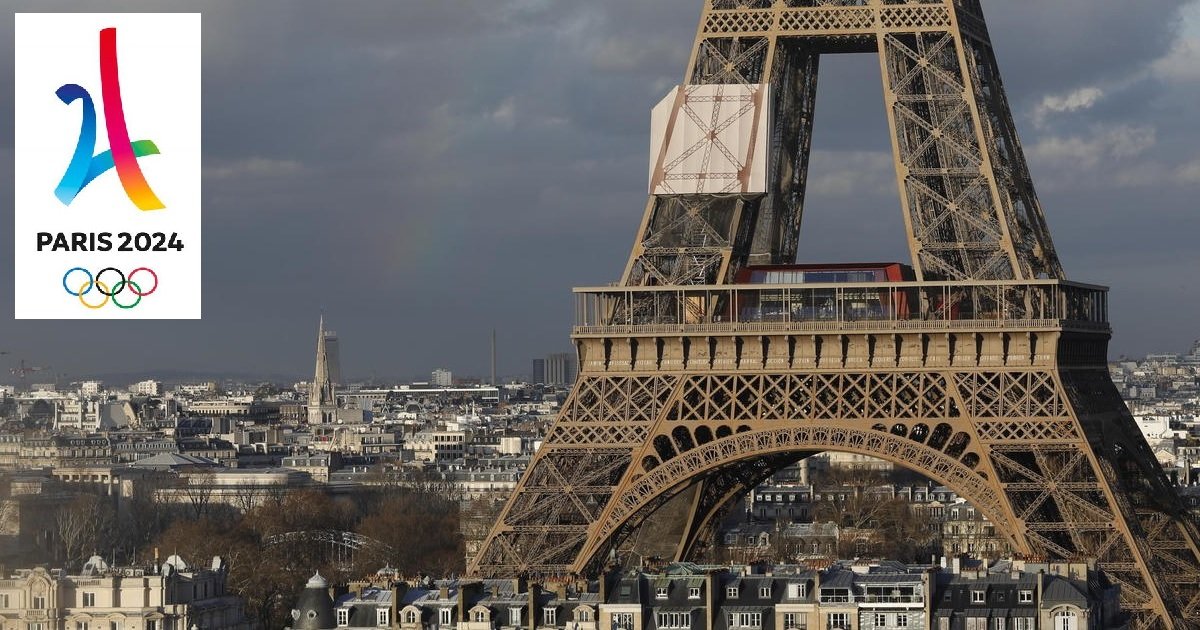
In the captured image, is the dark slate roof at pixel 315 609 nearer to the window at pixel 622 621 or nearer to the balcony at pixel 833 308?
the window at pixel 622 621

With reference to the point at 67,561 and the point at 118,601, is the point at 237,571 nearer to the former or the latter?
the point at 67,561

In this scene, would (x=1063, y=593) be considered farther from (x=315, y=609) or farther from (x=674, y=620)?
(x=315, y=609)

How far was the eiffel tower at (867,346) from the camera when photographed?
74.4 m

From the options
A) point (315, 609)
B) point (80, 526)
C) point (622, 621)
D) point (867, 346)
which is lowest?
point (622, 621)

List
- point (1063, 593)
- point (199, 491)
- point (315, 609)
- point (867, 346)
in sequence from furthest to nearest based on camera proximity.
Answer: point (199, 491)
point (867, 346)
point (315, 609)
point (1063, 593)

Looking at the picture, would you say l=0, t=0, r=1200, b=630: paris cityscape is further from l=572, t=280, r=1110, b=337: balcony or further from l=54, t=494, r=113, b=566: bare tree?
l=54, t=494, r=113, b=566: bare tree

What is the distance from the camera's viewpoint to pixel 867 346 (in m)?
76.2

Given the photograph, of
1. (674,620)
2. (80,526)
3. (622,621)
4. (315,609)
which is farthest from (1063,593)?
(80,526)

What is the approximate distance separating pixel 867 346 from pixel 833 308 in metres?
1.45

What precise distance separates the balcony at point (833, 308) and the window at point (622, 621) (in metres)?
9.90

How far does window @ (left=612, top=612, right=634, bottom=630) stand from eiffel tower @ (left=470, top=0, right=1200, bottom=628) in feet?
19.2

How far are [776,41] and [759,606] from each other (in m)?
16.9

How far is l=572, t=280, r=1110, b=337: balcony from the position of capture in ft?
249

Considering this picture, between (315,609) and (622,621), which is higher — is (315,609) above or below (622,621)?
above
